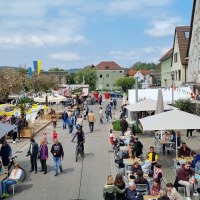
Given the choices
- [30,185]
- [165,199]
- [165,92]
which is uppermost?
[165,92]

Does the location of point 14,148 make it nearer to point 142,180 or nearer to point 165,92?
point 142,180

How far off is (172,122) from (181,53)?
34.7 m

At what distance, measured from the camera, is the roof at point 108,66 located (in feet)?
405

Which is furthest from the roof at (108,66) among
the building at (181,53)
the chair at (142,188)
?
Result: the chair at (142,188)

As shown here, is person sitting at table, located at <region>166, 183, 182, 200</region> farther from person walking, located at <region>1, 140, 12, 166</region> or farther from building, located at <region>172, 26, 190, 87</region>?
building, located at <region>172, 26, 190, 87</region>

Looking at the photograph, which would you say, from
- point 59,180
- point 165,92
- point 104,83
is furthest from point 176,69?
point 104,83

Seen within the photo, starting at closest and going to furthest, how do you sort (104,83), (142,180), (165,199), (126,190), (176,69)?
(165,199), (126,190), (142,180), (176,69), (104,83)

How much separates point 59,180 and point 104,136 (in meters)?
10.8

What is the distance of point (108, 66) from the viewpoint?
123562mm

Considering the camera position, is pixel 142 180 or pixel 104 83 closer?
pixel 142 180

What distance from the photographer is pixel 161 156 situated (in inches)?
655

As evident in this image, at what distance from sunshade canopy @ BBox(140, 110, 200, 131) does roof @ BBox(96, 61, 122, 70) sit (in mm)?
109740

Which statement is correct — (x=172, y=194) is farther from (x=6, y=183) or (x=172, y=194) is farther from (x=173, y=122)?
(x=6, y=183)

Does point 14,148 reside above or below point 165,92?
below
